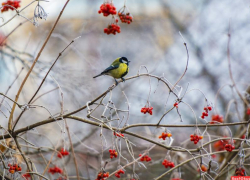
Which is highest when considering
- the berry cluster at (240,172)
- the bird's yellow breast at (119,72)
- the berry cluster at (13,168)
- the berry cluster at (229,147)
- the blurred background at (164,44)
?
the blurred background at (164,44)

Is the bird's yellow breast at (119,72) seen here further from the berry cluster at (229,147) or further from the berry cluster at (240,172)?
the berry cluster at (240,172)

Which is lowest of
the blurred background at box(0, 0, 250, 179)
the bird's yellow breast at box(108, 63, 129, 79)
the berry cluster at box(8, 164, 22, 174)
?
the berry cluster at box(8, 164, 22, 174)

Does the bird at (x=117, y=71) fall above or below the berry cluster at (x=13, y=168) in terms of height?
above

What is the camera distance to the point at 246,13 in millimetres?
7426

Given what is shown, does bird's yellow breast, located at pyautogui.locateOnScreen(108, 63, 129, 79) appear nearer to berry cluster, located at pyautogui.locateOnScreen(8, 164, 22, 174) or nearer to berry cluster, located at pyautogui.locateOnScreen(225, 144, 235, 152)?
berry cluster, located at pyautogui.locateOnScreen(225, 144, 235, 152)

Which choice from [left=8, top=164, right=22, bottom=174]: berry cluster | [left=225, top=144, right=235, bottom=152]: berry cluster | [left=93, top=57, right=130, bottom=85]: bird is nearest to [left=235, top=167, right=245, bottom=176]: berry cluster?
[left=225, top=144, right=235, bottom=152]: berry cluster

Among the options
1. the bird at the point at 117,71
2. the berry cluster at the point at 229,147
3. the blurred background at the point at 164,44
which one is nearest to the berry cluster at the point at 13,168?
the berry cluster at the point at 229,147

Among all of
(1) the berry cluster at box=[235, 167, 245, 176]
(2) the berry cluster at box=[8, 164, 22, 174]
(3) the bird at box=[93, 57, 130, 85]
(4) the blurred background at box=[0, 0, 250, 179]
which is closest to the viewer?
(2) the berry cluster at box=[8, 164, 22, 174]

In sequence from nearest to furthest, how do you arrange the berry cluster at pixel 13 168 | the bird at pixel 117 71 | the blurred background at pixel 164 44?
the berry cluster at pixel 13 168
the bird at pixel 117 71
the blurred background at pixel 164 44

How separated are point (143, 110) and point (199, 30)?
20.8ft

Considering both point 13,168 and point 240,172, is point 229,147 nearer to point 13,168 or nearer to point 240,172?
point 240,172

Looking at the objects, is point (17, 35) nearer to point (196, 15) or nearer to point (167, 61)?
point (167, 61)

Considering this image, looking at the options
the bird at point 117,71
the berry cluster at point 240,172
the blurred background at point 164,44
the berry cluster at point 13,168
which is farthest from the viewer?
the blurred background at point 164,44

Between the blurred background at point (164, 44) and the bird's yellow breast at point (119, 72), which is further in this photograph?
the blurred background at point (164, 44)
